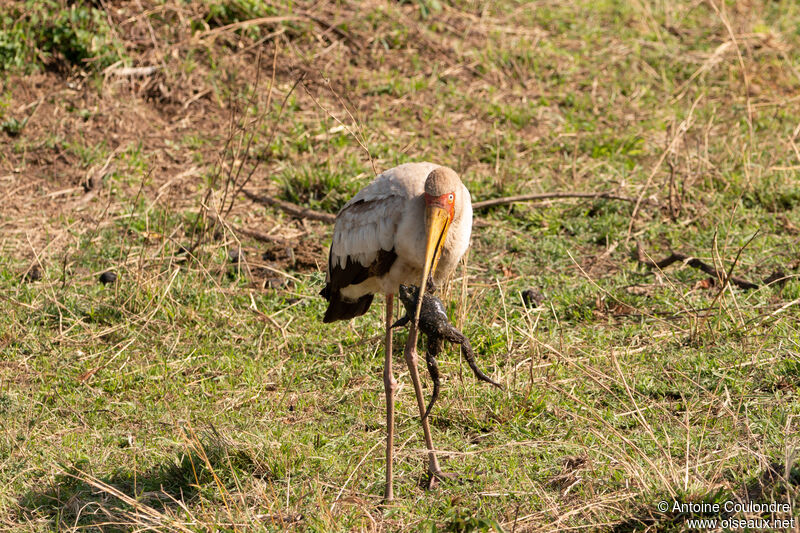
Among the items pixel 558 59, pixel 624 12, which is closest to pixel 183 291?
pixel 558 59

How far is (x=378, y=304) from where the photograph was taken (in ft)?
19.1

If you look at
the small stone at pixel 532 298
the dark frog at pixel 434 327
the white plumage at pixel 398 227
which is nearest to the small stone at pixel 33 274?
the white plumage at pixel 398 227

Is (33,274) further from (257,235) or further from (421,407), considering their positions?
(421,407)

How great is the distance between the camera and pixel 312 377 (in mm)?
5176

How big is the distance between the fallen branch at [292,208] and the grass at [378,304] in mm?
92

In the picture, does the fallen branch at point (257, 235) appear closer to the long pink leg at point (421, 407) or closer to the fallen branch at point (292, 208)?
the fallen branch at point (292, 208)

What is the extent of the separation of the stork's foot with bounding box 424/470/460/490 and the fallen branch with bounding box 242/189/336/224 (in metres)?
2.85

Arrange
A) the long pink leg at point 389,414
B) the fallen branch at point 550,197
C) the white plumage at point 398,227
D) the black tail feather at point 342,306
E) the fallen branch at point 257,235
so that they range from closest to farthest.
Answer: the white plumage at point 398,227, the long pink leg at point 389,414, the black tail feather at point 342,306, the fallen branch at point 257,235, the fallen branch at point 550,197

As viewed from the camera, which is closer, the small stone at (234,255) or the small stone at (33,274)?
the small stone at (33,274)

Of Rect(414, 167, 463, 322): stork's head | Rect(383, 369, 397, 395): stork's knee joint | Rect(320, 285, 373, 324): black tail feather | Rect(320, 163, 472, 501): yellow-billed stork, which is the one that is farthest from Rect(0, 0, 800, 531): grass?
Rect(414, 167, 463, 322): stork's head

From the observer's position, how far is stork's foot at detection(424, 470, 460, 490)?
4.21 meters

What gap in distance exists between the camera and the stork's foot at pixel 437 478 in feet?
13.8

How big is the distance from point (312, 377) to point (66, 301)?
172 centimetres

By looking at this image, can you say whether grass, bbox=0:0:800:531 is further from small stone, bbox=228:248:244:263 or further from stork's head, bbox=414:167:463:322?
stork's head, bbox=414:167:463:322
